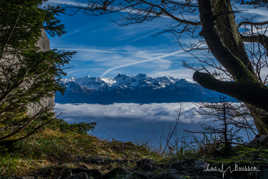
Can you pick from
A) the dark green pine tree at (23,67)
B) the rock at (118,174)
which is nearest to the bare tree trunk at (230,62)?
the rock at (118,174)

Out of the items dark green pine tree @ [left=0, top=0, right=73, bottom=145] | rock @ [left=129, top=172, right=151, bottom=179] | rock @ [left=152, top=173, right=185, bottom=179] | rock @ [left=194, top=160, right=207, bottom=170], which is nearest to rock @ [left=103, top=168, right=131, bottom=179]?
rock @ [left=129, top=172, right=151, bottom=179]

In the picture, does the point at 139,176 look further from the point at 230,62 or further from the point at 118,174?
the point at 230,62

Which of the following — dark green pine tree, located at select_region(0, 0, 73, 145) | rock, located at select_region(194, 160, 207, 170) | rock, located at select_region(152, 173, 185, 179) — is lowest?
rock, located at select_region(152, 173, 185, 179)

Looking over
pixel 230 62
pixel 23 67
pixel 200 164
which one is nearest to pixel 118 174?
pixel 200 164

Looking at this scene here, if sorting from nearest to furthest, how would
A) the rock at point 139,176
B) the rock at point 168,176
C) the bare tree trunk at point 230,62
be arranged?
the rock at point 168,176
the rock at point 139,176
the bare tree trunk at point 230,62

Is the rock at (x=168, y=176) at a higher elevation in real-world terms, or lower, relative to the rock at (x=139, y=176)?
higher

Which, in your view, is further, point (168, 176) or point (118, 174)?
point (118, 174)

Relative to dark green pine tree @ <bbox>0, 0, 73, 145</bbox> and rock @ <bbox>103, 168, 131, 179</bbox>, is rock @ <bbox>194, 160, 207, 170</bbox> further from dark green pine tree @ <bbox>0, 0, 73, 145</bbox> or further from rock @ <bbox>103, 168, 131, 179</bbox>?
dark green pine tree @ <bbox>0, 0, 73, 145</bbox>

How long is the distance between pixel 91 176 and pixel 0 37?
2918 mm

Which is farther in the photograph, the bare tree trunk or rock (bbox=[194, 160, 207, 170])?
the bare tree trunk

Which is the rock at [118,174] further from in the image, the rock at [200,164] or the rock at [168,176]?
the rock at [200,164]

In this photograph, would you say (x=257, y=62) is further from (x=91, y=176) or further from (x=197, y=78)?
(x=91, y=176)

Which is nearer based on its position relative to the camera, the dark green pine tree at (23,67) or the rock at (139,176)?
the rock at (139,176)

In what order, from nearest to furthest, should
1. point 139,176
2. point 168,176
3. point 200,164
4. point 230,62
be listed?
point 168,176
point 139,176
point 200,164
point 230,62
